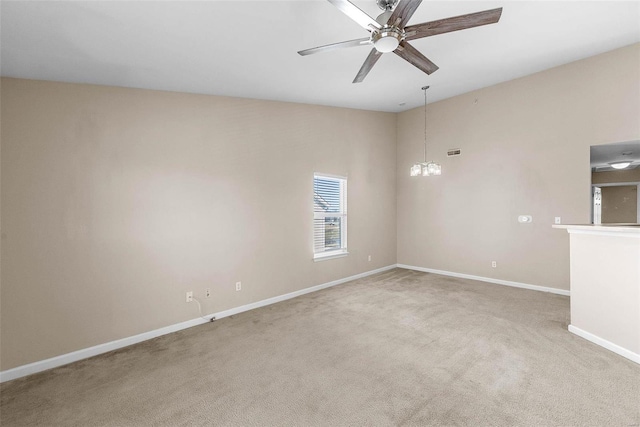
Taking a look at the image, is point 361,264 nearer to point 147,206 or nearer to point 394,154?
point 394,154

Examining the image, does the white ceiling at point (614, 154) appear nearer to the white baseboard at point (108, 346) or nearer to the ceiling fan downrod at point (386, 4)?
the ceiling fan downrod at point (386, 4)

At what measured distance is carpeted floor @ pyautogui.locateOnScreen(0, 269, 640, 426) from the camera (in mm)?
1988

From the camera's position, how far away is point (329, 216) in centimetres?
528

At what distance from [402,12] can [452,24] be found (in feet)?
1.51

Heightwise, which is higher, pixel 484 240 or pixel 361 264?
pixel 484 240

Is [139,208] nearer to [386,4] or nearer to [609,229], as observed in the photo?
[386,4]

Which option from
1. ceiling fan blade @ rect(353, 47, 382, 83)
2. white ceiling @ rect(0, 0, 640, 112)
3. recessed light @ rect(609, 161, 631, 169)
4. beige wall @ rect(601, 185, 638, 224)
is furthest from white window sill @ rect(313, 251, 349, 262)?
recessed light @ rect(609, 161, 631, 169)

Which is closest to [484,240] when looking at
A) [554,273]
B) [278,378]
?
[554,273]

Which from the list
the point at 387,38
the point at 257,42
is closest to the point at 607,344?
the point at 387,38

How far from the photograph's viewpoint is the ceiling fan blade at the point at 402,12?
1828mm

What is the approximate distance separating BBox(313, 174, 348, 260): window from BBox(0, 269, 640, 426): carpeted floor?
1.74 meters

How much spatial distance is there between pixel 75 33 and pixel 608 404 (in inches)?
193

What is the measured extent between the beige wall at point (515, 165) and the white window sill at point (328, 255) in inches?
74.1

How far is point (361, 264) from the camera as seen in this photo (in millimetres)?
5797
